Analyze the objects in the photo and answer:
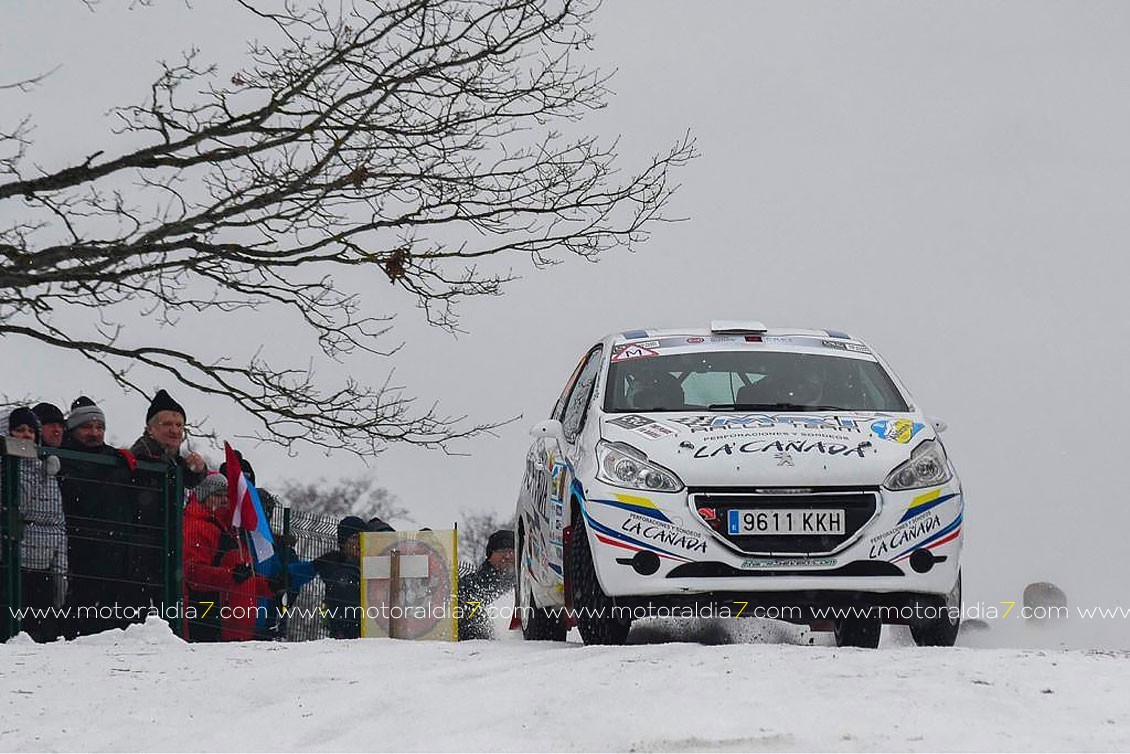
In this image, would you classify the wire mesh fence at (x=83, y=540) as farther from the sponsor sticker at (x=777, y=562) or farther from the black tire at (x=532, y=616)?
the sponsor sticker at (x=777, y=562)

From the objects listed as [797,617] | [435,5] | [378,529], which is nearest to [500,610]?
[378,529]

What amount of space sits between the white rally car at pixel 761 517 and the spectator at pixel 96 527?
10.8 ft

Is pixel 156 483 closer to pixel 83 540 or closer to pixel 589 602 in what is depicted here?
pixel 83 540

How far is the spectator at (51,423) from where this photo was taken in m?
11.8

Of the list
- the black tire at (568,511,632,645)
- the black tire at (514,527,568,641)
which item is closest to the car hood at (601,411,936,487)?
the black tire at (568,511,632,645)

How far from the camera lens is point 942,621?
9031mm

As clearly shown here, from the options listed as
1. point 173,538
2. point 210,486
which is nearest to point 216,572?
point 173,538

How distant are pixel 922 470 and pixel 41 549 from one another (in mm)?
5219

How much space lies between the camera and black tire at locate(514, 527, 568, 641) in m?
10.6

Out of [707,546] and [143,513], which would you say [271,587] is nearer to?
[143,513]

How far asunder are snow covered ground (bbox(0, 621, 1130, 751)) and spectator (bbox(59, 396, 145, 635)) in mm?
2401

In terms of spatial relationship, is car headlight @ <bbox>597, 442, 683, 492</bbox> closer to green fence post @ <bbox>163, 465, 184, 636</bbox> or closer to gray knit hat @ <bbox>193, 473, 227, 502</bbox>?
green fence post @ <bbox>163, 465, 184, 636</bbox>

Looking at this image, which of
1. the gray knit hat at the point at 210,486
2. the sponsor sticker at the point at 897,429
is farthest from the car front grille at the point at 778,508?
the gray knit hat at the point at 210,486

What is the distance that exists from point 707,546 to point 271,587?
583 centimetres
